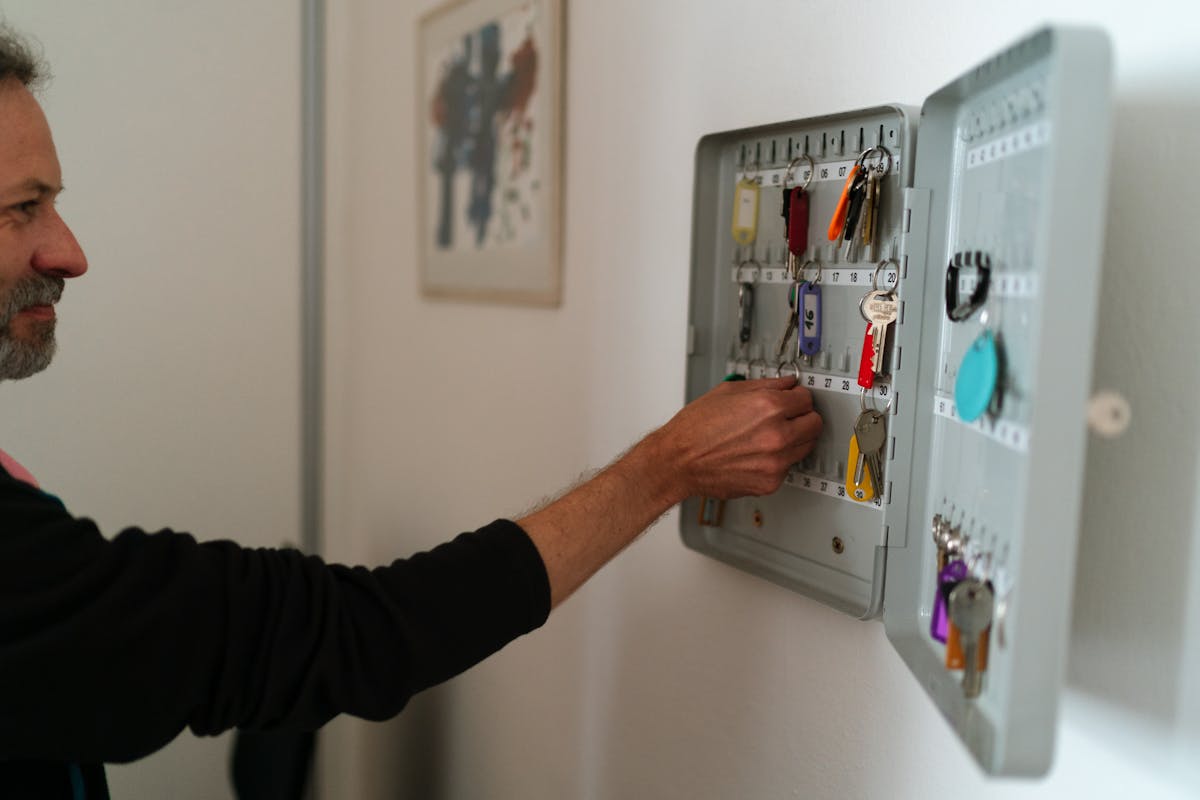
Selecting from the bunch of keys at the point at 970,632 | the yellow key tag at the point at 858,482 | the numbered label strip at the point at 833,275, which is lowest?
the bunch of keys at the point at 970,632

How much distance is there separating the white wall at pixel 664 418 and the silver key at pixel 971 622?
12 cm

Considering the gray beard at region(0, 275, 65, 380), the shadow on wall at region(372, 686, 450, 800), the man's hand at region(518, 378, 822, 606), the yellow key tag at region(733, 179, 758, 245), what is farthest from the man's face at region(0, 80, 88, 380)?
the shadow on wall at region(372, 686, 450, 800)

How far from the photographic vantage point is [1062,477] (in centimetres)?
56

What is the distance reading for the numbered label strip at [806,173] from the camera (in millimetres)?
935

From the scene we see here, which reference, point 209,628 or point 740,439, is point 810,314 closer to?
point 740,439

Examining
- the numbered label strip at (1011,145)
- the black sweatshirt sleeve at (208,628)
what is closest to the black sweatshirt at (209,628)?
the black sweatshirt sleeve at (208,628)

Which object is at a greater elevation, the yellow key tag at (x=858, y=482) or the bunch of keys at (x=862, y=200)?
the bunch of keys at (x=862, y=200)

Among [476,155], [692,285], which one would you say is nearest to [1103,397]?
[692,285]

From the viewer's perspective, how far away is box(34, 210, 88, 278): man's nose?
3.48 feet

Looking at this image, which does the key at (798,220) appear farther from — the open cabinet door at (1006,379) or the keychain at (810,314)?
the open cabinet door at (1006,379)

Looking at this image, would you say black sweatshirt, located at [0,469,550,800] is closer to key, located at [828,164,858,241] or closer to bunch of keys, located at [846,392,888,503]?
bunch of keys, located at [846,392,888,503]

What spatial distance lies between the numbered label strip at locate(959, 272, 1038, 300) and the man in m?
0.30

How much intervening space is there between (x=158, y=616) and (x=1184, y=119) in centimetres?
85

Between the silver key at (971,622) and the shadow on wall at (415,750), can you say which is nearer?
the silver key at (971,622)
